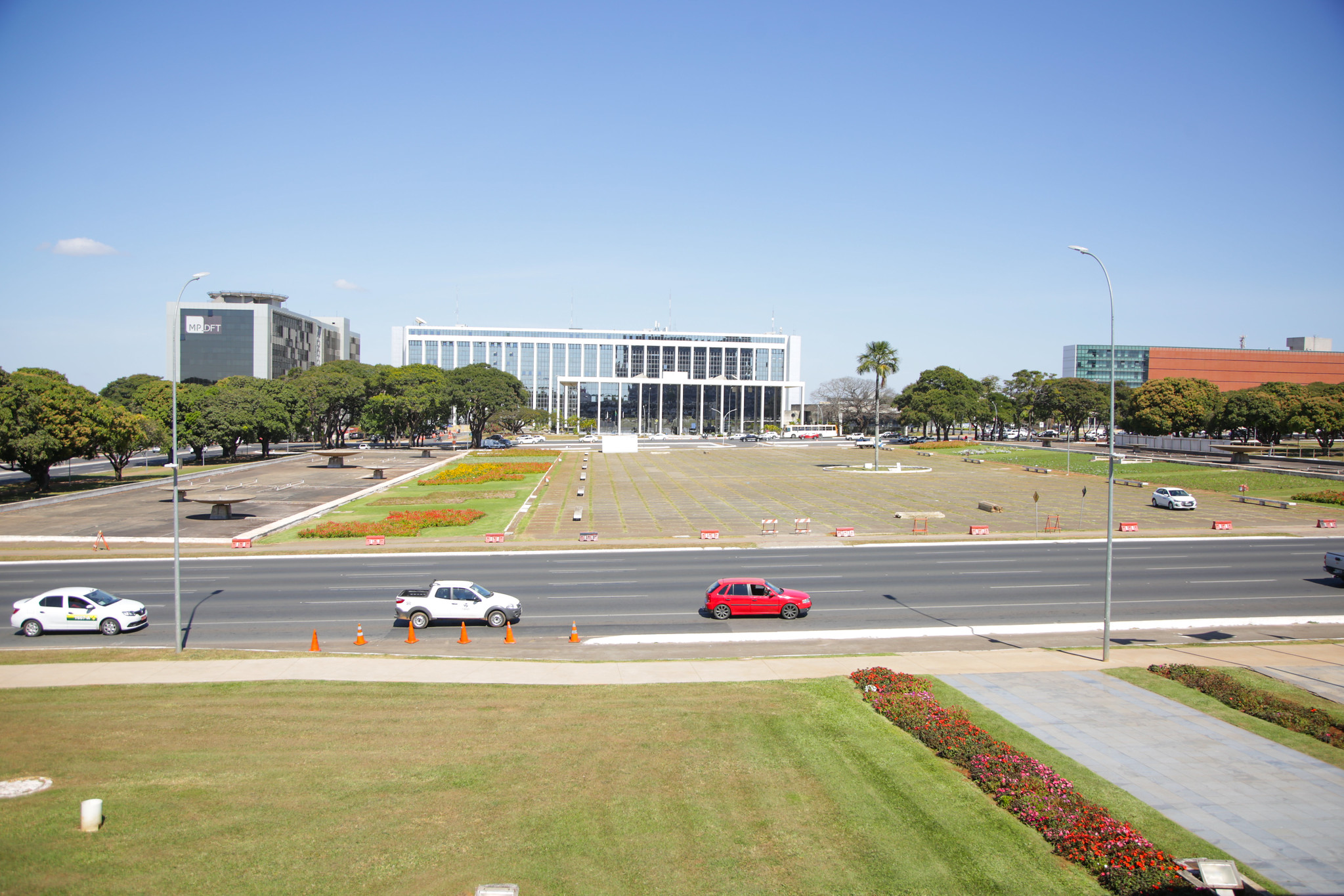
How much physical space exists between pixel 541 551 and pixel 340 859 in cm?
3042

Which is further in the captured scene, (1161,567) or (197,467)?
(197,467)

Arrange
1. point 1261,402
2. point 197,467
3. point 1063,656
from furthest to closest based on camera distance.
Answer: point 1261,402
point 197,467
point 1063,656

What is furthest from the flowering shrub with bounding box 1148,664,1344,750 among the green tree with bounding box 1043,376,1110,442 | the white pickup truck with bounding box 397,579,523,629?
the green tree with bounding box 1043,376,1110,442

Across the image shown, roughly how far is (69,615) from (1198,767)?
102 ft

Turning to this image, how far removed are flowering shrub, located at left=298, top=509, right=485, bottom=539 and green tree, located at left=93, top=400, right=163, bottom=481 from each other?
31.3 meters

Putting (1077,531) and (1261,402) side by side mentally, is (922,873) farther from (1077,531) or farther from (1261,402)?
(1261,402)

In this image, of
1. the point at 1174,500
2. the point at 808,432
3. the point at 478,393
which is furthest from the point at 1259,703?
the point at 808,432

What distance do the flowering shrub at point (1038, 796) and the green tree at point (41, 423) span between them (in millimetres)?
66858

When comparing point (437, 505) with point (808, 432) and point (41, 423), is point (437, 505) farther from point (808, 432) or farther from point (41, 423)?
point (808, 432)

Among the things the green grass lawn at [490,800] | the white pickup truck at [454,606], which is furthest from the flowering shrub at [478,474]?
the green grass lawn at [490,800]

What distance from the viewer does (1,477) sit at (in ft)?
261

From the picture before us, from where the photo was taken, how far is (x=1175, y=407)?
368 ft

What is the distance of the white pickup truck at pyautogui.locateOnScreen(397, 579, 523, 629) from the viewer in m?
25.5

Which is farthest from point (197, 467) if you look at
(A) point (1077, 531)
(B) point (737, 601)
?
(A) point (1077, 531)
